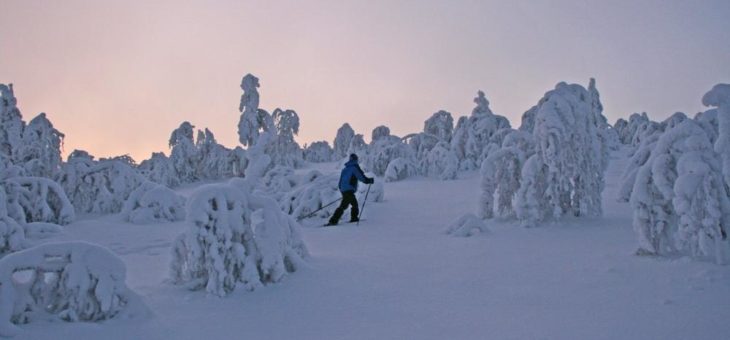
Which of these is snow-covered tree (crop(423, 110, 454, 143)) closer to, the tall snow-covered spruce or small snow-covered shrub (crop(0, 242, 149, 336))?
the tall snow-covered spruce

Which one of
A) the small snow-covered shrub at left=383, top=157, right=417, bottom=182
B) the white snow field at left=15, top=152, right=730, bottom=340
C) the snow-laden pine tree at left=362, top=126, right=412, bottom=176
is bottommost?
the white snow field at left=15, top=152, right=730, bottom=340

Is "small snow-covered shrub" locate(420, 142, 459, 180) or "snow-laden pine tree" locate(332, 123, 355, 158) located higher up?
"snow-laden pine tree" locate(332, 123, 355, 158)

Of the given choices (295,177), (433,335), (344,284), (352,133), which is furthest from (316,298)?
(352,133)

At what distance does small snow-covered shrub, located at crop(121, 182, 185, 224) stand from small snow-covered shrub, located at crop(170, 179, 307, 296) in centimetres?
844

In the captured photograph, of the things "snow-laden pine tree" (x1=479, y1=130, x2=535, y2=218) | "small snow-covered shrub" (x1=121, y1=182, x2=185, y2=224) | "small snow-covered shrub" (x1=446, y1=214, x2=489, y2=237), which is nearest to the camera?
"small snow-covered shrub" (x1=446, y1=214, x2=489, y2=237)

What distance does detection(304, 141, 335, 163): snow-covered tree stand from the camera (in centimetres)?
5622

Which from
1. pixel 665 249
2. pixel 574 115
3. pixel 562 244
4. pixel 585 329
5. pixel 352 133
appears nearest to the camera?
pixel 585 329

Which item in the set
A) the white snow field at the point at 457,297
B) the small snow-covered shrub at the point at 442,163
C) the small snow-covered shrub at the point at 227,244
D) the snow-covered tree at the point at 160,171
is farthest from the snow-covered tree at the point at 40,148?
the small snow-covered shrub at the point at 227,244

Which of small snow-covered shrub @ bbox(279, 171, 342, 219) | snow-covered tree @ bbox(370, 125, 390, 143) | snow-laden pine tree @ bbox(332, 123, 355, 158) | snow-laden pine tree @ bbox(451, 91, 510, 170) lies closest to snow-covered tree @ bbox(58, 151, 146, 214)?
small snow-covered shrub @ bbox(279, 171, 342, 219)

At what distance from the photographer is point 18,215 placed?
10.1 m

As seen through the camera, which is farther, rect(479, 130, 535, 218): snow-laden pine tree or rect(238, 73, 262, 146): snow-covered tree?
rect(238, 73, 262, 146): snow-covered tree

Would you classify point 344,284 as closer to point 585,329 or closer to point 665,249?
point 585,329

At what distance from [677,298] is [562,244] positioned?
2.89 metres

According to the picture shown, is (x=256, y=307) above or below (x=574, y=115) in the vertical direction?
below
